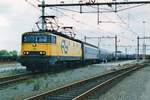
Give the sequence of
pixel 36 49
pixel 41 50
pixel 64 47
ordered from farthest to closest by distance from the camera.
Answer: pixel 64 47 < pixel 36 49 < pixel 41 50

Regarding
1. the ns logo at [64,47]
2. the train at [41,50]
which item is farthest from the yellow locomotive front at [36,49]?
the ns logo at [64,47]

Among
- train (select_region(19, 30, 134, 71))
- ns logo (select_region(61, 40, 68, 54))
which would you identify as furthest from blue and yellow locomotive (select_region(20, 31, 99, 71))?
ns logo (select_region(61, 40, 68, 54))

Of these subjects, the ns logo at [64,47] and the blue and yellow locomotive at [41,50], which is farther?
the ns logo at [64,47]

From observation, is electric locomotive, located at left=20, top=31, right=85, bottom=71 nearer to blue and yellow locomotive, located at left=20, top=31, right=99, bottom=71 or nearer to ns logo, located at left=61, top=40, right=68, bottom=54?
blue and yellow locomotive, located at left=20, top=31, right=99, bottom=71

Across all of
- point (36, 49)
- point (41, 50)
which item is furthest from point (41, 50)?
point (36, 49)

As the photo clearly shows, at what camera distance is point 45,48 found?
3192 centimetres

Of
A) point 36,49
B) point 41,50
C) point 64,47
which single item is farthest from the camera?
point 64,47

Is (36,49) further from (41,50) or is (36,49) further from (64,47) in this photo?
(64,47)

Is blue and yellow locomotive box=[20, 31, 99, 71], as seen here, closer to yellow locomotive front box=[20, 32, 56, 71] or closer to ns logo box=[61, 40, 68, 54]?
yellow locomotive front box=[20, 32, 56, 71]

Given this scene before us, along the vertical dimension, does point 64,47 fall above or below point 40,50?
above

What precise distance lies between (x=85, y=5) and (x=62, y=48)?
393 cm

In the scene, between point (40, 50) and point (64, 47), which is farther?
point (64, 47)

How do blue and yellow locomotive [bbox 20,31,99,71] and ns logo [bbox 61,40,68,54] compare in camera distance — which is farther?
ns logo [bbox 61,40,68,54]

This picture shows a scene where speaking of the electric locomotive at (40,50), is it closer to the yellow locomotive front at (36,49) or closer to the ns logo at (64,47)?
the yellow locomotive front at (36,49)
